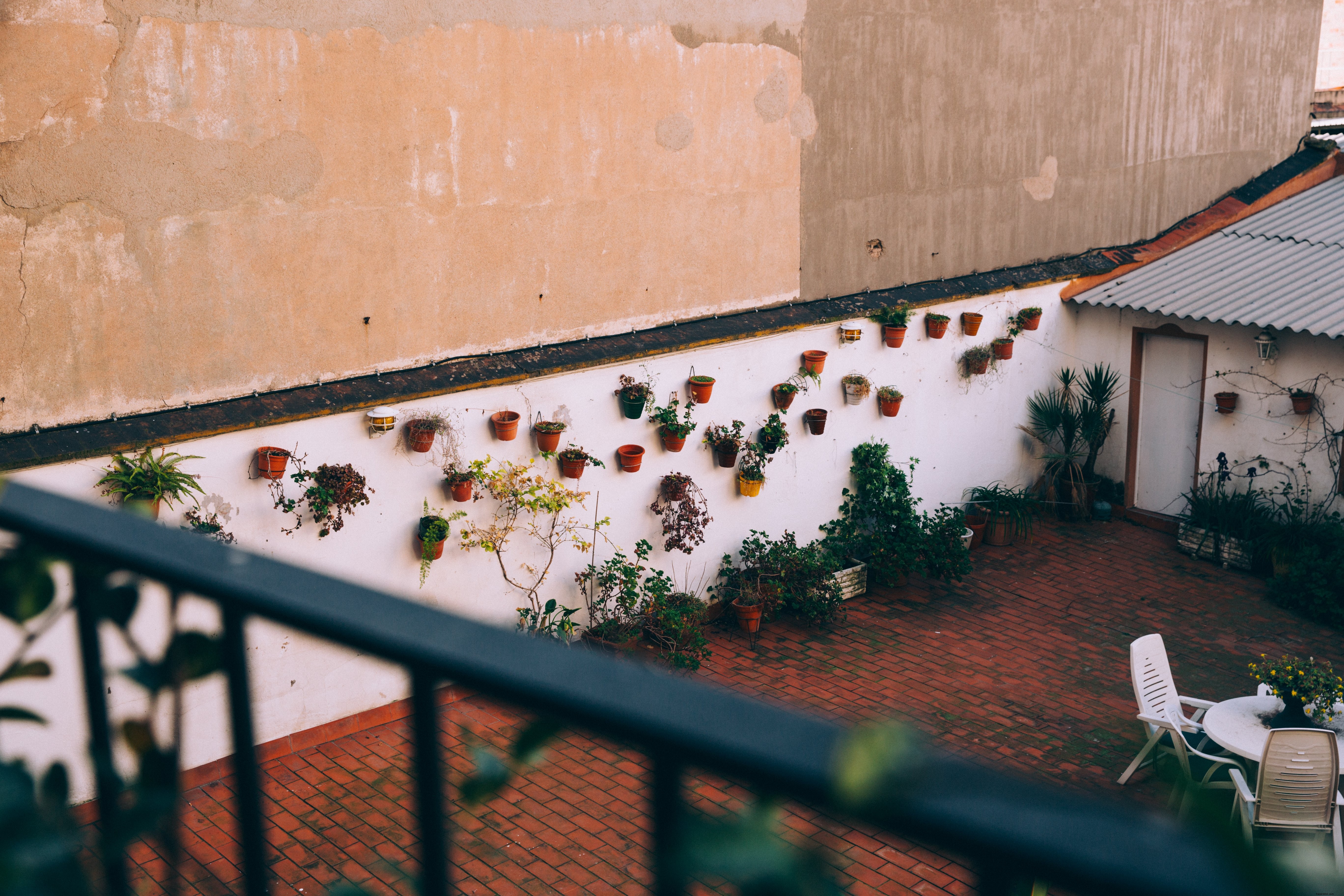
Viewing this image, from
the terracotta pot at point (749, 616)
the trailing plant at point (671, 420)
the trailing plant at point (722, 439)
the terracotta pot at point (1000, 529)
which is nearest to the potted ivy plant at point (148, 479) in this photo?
the trailing plant at point (671, 420)

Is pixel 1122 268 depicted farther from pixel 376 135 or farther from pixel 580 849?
pixel 580 849

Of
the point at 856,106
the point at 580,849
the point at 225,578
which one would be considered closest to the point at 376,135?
the point at 856,106

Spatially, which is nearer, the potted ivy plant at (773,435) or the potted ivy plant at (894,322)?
the potted ivy plant at (773,435)

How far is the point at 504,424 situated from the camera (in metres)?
8.73

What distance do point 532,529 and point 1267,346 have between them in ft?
24.8

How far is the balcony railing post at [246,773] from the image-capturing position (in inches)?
44.8

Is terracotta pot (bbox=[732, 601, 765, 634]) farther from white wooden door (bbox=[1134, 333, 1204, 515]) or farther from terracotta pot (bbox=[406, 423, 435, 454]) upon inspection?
white wooden door (bbox=[1134, 333, 1204, 515])

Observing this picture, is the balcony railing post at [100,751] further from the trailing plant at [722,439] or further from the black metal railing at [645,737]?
the trailing plant at [722,439]

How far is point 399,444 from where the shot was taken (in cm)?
833

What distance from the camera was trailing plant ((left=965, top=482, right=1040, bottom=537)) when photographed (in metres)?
12.4

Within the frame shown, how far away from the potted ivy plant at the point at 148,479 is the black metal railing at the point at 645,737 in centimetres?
624

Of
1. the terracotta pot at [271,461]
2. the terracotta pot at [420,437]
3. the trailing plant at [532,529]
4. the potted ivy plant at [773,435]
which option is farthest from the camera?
the potted ivy plant at [773,435]

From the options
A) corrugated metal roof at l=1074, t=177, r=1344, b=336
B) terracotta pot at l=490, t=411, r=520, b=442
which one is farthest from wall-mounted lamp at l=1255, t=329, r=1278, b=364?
terracotta pot at l=490, t=411, r=520, b=442

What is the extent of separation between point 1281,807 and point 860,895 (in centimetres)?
679
